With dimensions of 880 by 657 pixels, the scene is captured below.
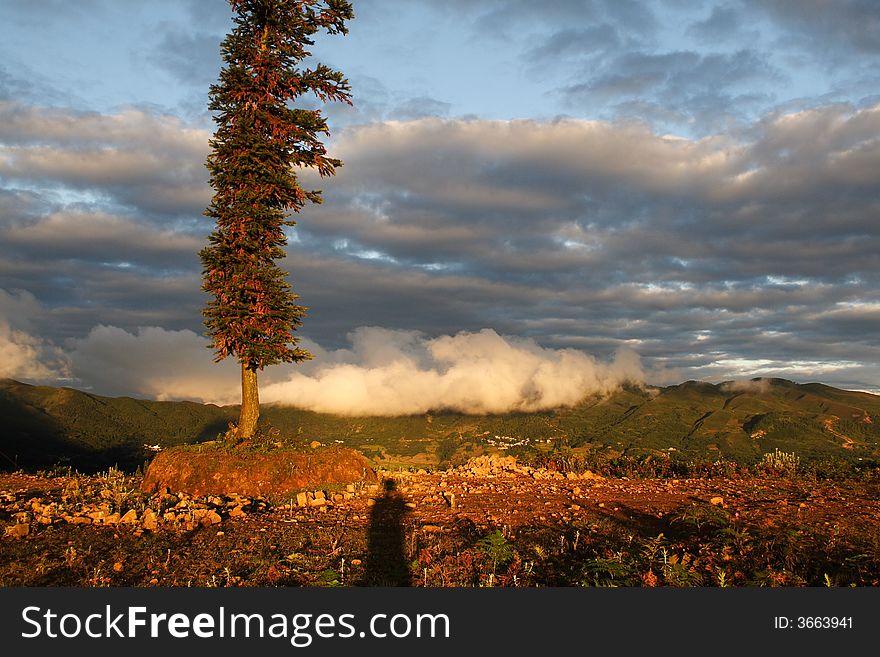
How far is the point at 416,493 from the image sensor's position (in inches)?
650

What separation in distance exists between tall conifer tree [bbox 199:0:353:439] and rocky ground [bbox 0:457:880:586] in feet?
18.0

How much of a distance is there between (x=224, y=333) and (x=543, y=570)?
45.9ft

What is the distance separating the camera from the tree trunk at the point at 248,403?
19266mm

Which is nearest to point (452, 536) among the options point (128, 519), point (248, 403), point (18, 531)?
point (128, 519)

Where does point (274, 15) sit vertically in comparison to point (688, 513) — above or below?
above

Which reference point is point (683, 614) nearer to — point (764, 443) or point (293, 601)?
point (293, 601)

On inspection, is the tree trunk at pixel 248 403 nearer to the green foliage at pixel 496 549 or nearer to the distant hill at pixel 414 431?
the green foliage at pixel 496 549

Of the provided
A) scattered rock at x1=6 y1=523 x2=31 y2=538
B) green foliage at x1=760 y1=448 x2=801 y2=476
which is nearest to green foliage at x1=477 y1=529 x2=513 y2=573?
scattered rock at x1=6 y1=523 x2=31 y2=538

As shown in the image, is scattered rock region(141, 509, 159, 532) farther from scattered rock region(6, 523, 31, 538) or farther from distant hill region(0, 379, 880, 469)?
distant hill region(0, 379, 880, 469)

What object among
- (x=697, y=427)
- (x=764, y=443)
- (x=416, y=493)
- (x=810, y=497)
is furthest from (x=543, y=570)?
(x=697, y=427)

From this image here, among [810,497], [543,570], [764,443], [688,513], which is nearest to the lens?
[543,570]

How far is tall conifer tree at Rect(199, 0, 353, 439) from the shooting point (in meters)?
19.0

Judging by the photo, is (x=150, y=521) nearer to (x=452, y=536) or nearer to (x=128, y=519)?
(x=128, y=519)

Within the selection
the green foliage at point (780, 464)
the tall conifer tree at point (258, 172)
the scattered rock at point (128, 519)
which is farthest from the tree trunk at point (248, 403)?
the green foliage at point (780, 464)
